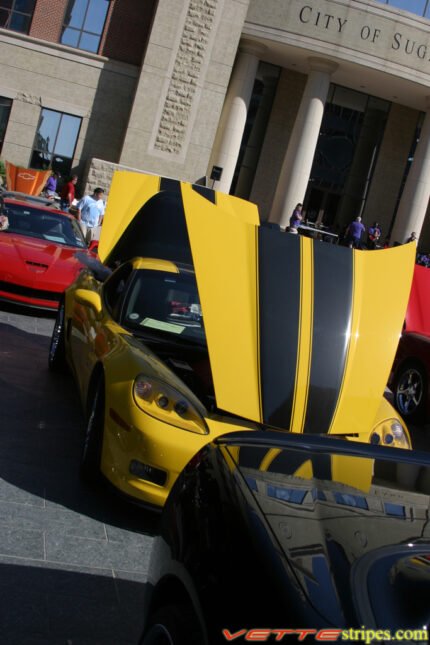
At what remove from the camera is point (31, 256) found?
1103 cm

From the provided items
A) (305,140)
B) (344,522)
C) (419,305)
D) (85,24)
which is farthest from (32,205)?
(305,140)

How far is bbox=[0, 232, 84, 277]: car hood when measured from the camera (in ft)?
35.1

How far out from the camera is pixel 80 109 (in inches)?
1228

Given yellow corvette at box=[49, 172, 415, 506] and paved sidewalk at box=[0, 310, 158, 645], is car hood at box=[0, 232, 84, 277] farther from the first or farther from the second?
yellow corvette at box=[49, 172, 415, 506]

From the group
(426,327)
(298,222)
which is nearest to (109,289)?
(426,327)

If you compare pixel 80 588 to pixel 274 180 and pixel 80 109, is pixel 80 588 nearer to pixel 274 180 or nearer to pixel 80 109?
pixel 80 109

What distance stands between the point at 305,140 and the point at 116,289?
88.2 feet

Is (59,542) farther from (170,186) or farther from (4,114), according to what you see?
(4,114)

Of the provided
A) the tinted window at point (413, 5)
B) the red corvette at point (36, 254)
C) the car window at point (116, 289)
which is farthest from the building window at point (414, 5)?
the car window at point (116, 289)

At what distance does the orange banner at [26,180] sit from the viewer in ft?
74.4

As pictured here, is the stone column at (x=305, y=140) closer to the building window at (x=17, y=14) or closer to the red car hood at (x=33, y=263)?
the building window at (x=17, y=14)

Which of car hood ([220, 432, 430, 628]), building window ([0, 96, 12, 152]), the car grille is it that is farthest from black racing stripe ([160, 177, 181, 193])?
building window ([0, 96, 12, 152])

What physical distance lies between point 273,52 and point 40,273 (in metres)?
24.8

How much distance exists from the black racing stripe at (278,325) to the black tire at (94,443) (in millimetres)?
1013
